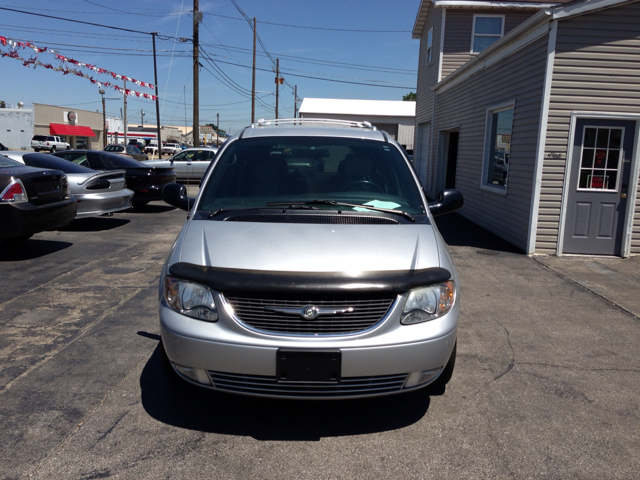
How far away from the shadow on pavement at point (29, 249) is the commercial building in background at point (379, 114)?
92.7ft

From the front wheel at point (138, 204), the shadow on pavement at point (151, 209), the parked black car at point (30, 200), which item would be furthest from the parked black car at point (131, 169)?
the parked black car at point (30, 200)

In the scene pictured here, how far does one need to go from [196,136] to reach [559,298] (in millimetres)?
21518

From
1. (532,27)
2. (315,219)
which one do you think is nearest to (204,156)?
(532,27)

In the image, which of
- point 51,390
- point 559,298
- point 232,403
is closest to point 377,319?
point 232,403

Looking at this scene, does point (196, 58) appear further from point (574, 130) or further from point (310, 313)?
point (310, 313)

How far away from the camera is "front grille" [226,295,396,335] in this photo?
286 centimetres

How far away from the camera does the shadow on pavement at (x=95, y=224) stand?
1029 centimetres

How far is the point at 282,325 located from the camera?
286 cm

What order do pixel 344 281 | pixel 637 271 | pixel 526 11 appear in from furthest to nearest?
pixel 526 11, pixel 637 271, pixel 344 281

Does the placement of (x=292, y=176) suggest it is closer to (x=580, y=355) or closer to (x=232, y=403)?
(x=232, y=403)

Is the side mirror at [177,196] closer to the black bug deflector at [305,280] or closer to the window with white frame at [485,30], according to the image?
the black bug deflector at [305,280]

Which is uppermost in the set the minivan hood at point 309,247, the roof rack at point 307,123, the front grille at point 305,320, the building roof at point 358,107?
the building roof at point 358,107

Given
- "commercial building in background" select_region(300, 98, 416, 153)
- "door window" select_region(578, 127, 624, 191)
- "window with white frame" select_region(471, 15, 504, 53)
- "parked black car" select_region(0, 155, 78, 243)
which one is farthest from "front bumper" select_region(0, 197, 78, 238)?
"commercial building in background" select_region(300, 98, 416, 153)

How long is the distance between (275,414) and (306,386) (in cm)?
62
